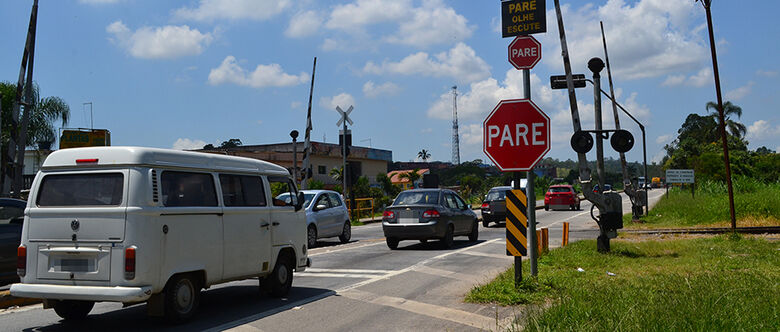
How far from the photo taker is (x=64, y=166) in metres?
7.60

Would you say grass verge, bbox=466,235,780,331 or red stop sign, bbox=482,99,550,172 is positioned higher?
red stop sign, bbox=482,99,550,172

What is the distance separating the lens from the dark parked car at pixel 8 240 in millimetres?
10188

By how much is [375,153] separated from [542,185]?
23.6 metres

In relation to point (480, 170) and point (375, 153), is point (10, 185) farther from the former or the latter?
point (480, 170)

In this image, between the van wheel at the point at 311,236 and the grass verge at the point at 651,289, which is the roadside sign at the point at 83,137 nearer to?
the van wheel at the point at 311,236

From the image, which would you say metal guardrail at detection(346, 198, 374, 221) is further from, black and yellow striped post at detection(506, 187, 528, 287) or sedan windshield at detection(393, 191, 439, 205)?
black and yellow striped post at detection(506, 187, 528, 287)

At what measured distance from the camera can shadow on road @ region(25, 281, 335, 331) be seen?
→ 300 inches

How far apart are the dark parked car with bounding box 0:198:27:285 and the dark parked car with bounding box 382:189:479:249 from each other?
847 cm

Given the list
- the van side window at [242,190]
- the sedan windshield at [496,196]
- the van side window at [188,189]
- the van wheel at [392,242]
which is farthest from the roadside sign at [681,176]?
the van side window at [188,189]

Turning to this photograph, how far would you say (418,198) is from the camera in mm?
17438

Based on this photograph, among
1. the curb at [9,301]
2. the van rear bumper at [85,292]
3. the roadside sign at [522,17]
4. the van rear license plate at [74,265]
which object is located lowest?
the curb at [9,301]

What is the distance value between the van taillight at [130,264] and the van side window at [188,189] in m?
0.70

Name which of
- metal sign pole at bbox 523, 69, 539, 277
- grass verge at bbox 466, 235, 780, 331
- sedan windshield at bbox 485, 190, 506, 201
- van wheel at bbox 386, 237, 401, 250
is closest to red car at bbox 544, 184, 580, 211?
sedan windshield at bbox 485, 190, 506, 201

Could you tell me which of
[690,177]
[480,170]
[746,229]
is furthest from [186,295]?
[480,170]
